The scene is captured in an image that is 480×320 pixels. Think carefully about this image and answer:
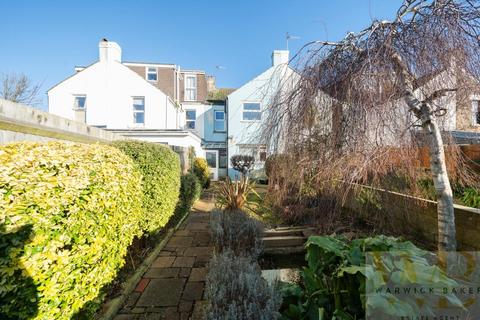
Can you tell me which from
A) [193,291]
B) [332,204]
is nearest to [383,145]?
[332,204]

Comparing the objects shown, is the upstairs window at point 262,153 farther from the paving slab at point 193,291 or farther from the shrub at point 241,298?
the paving slab at point 193,291

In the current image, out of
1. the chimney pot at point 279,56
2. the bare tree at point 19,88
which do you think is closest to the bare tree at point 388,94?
the chimney pot at point 279,56

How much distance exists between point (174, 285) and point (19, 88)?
20.6 m

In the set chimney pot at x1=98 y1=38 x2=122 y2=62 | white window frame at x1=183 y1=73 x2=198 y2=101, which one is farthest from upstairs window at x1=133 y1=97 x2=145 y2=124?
white window frame at x1=183 y1=73 x2=198 y2=101

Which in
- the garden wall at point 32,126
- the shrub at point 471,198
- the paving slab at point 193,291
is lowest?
the paving slab at point 193,291

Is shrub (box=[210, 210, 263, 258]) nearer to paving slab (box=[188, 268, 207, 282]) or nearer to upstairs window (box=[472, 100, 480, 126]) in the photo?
paving slab (box=[188, 268, 207, 282])

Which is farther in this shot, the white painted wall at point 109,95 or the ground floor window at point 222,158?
the ground floor window at point 222,158

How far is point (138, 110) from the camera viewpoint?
14.3m

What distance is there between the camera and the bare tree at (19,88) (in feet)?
52.3

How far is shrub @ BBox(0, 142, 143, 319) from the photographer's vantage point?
1.35 metres

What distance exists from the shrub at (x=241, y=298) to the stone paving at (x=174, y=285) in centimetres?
69

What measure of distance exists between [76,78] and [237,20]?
1126cm

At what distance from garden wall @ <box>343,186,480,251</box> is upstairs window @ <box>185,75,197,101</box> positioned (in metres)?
16.5

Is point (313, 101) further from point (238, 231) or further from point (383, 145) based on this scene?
point (238, 231)
